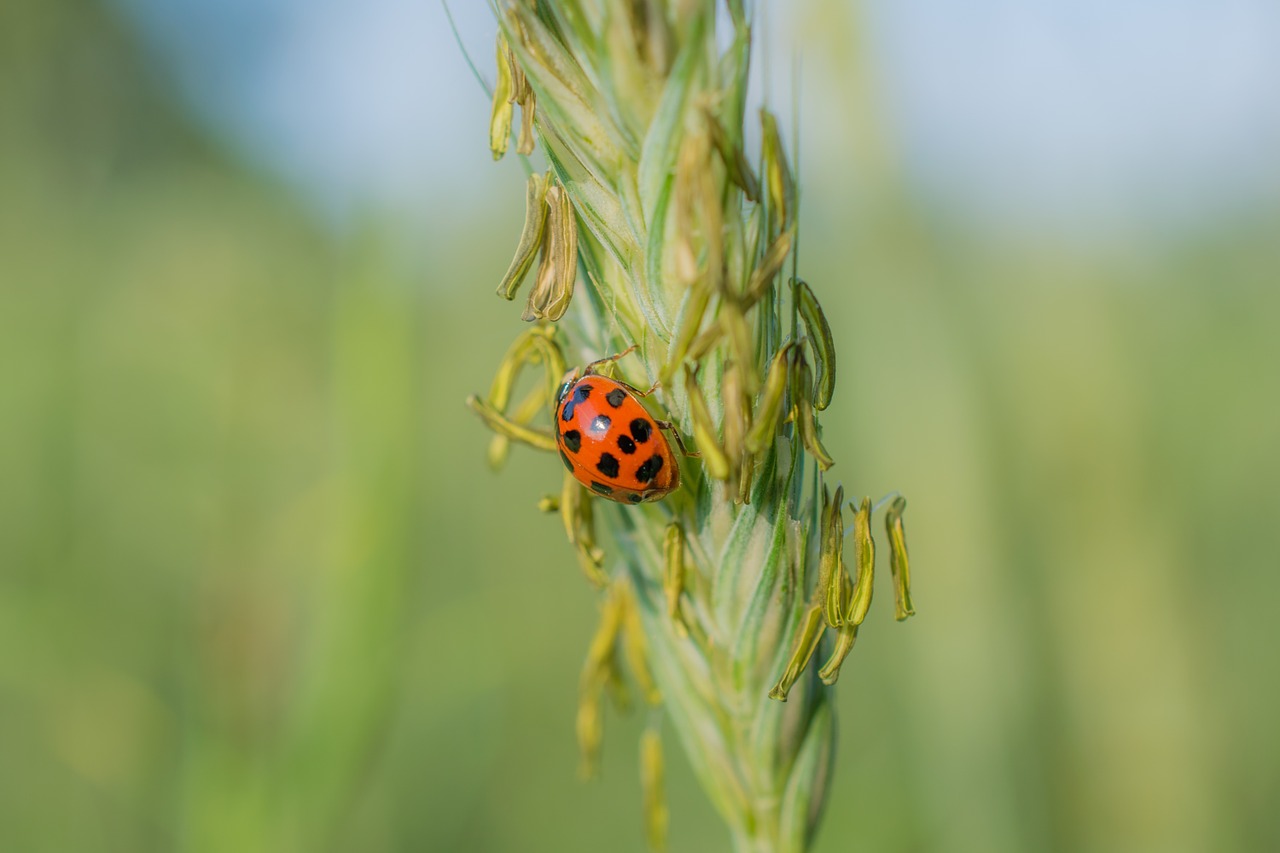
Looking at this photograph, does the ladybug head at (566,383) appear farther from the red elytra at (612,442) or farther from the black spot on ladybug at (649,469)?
the black spot on ladybug at (649,469)

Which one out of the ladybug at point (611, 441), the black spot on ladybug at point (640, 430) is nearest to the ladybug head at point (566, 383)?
the ladybug at point (611, 441)

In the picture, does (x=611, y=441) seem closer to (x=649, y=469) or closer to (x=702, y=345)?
(x=649, y=469)

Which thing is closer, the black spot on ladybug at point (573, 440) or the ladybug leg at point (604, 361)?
the ladybug leg at point (604, 361)

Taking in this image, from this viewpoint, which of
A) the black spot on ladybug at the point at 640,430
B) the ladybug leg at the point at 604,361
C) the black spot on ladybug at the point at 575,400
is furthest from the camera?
the black spot on ladybug at the point at 575,400

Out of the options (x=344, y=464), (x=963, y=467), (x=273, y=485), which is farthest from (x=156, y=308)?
(x=963, y=467)

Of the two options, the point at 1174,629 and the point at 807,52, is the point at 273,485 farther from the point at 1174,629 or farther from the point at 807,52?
the point at 1174,629

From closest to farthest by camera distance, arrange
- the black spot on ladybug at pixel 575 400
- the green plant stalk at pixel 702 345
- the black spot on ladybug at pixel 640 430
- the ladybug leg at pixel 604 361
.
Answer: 1. the green plant stalk at pixel 702 345
2. the ladybug leg at pixel 604 361
3. the black spot on ladybug at pixel 640 430
4. the black spot on ladybug at pixel 575 400

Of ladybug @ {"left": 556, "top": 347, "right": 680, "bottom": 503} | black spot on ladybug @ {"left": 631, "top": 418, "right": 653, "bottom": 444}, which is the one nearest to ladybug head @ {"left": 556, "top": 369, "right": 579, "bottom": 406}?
ladybug @ {"left": 556, "top": 347, "right": 680, "bottom": 503}

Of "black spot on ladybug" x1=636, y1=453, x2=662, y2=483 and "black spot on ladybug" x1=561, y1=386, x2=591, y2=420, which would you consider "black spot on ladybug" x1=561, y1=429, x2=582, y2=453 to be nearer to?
"black spot on ladybug" x1=561, y1=386, x2=591, y2=420
